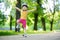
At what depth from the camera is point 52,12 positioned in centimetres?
612

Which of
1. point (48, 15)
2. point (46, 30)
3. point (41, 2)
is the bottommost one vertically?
point (46, 30)

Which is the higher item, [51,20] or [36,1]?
[36,1]

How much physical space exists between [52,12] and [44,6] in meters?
0.31

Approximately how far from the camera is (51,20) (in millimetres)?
6113

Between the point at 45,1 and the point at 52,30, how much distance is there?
2.75 ft

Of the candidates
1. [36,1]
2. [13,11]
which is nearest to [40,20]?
[36,1]

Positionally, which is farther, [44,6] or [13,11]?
[44,6]

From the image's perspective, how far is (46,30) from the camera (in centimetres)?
596

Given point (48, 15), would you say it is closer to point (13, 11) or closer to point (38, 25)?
point (38, 25)

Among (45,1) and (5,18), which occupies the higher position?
(45,1)

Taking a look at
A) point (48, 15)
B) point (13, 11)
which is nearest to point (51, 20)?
point (48, 15)

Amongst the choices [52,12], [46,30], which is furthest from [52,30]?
[52,12]

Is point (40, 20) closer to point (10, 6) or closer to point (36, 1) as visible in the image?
point (36, 1)

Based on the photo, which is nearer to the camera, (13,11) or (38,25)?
(13,11)
